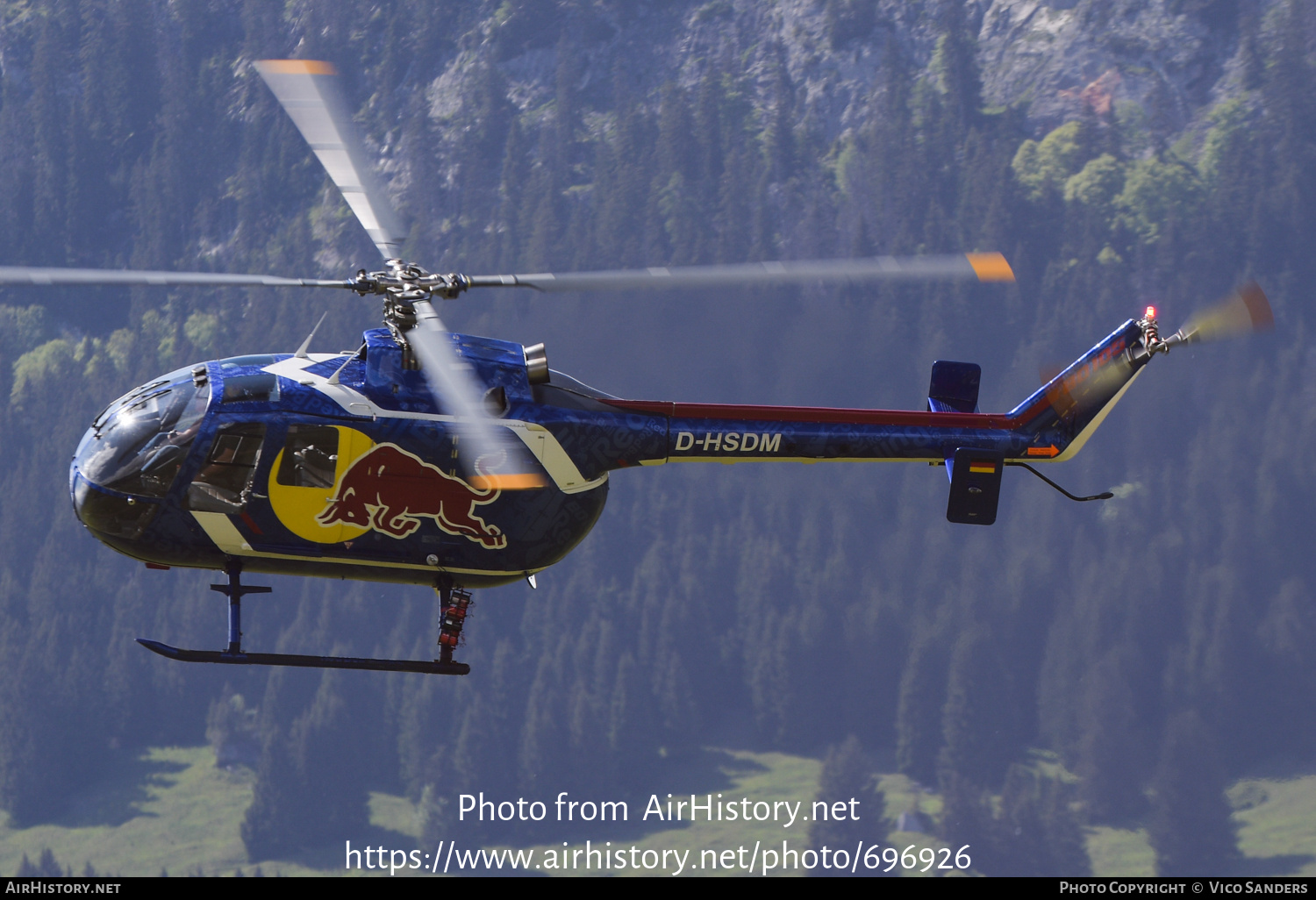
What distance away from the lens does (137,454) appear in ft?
69.7

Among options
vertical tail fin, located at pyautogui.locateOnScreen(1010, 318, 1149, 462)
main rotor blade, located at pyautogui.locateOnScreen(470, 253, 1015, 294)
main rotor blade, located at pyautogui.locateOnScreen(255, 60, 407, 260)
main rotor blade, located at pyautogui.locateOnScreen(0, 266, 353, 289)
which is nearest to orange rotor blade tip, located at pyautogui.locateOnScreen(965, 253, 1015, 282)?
main rotor blade, located at pyautogui.locateOnScreen(470, 253, 1015, 294)

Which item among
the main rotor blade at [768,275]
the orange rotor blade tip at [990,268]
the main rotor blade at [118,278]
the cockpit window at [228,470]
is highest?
the orange rotor blade tip at [990,268]

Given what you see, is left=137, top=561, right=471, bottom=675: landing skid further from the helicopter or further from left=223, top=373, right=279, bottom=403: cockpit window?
left=223, top=373, right=279, bottom=403: cockpit window

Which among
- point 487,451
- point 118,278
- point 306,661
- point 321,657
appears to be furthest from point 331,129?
point 306,661

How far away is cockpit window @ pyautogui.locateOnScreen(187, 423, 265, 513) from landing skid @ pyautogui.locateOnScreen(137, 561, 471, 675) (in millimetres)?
937

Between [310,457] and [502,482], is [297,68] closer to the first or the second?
[310,457]

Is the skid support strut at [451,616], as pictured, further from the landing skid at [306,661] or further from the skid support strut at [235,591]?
the skid support strut at [235,591]

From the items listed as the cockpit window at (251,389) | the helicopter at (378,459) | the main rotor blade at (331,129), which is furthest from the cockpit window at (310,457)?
the main rotor blade at (331,129)

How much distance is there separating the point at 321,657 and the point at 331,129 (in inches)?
234

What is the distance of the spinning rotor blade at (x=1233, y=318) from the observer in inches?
890

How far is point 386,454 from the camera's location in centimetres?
2114

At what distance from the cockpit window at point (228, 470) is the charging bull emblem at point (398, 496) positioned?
3.21ft

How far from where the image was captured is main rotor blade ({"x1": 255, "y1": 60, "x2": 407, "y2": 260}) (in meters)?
19.4
